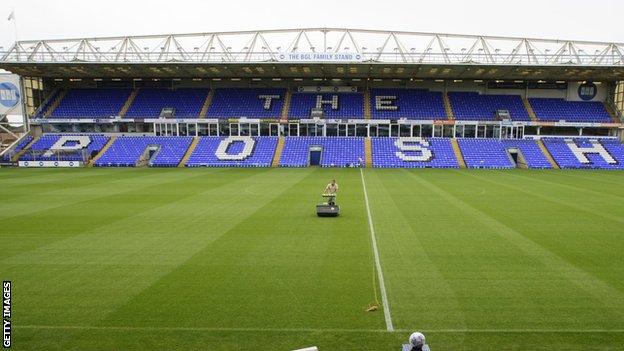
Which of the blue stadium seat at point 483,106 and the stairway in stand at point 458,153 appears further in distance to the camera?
the blue stadium seat at point 483,106

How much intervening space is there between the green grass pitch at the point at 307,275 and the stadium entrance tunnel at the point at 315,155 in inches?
1032

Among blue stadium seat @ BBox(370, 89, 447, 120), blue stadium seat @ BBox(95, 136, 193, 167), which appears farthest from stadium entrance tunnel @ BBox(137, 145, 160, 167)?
blue stadium seat @ BBox(370, 89, 447, 120)

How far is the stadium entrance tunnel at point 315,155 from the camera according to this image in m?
45.0

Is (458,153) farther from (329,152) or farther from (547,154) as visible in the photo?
(329,152)

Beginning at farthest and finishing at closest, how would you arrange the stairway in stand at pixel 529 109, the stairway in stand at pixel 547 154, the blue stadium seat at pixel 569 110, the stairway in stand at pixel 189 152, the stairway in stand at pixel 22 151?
the stairway in stand at pixel 529 109, the blue stadium seat at pixel 569 110, the stairway in stand at pixel 22 151, the stairway in stand at pixel 189 152, the stairway in stand at pixel 547 154

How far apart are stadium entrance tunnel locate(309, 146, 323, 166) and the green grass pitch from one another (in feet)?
86.0

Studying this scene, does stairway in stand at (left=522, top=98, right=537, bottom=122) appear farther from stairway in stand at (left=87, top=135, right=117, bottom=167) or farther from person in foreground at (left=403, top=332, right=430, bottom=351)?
person in foreground at (left=403, top=332, right=430, bottom=351)

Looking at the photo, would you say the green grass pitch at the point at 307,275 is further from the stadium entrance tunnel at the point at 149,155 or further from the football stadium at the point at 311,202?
the stadium entrance tunnel at the point at 149,155

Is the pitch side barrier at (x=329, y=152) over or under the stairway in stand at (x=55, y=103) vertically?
under

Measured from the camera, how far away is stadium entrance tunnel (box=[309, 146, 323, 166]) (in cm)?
4500

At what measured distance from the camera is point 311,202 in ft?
63.1

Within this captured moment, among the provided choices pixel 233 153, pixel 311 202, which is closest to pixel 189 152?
pixel 233 153

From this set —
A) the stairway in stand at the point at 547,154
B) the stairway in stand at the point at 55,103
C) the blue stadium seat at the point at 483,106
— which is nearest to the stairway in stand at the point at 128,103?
the stairway in stand at the point at 55,103

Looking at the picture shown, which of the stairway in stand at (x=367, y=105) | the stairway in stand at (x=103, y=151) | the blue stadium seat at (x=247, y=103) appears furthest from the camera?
the blue stadium seat at (x=247, y=103)
